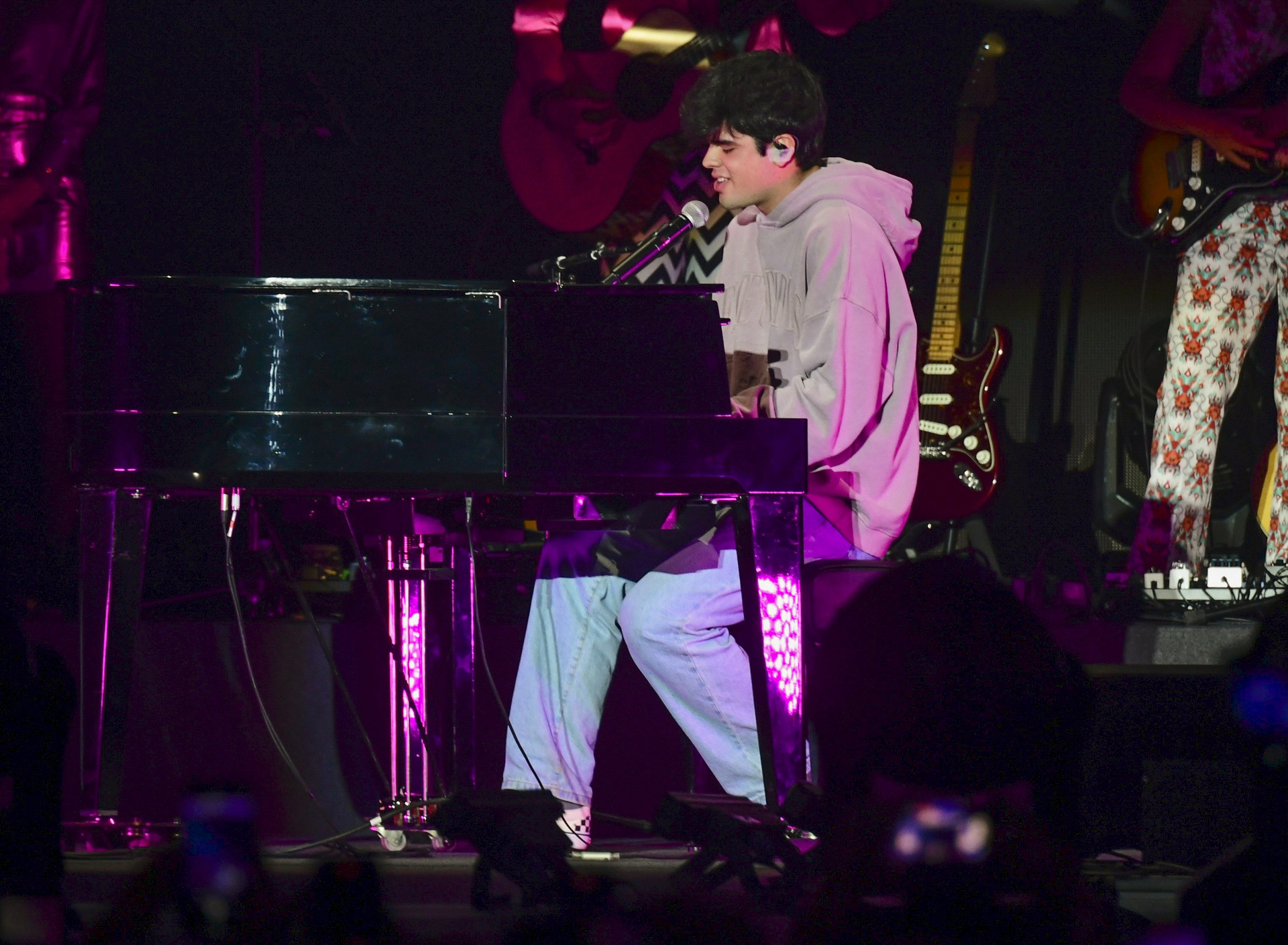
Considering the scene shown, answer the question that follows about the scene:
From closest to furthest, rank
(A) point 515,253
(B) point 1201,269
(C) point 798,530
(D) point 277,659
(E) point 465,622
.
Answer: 1. (C) point 798,530
2. (E) point 465,622
3. (D) point 277,659
4. (B) point 1201,269
5. (A) point 515,253

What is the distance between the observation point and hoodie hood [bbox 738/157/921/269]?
2.89 m

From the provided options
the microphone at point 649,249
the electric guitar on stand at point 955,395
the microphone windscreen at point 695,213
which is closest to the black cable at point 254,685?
the microphone at point 649,249

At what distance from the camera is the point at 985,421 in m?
4.62

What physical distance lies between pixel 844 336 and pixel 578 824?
3.61 ft

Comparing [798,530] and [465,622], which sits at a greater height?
[798,530]

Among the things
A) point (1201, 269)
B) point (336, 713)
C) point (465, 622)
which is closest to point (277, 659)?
point (336, 713)

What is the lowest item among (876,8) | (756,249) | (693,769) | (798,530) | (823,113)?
(693,769)

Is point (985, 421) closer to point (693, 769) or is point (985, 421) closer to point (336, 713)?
point (693, 769)

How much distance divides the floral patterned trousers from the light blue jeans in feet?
5.35

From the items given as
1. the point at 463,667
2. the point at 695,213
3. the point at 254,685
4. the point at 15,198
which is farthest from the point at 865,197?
the point at 15,198

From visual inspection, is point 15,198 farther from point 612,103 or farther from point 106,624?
point 106,624

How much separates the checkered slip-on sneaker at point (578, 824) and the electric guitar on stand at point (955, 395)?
2275 millimetres

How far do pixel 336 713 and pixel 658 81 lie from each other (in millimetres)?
2640

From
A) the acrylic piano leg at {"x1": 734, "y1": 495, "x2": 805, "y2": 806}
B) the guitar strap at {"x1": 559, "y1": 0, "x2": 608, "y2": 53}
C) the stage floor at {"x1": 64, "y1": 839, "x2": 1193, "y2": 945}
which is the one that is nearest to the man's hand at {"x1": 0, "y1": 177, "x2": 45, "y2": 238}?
the guitar strap at {"x1": 559, "y1": 0, "x2": 608, "y2": 53}
